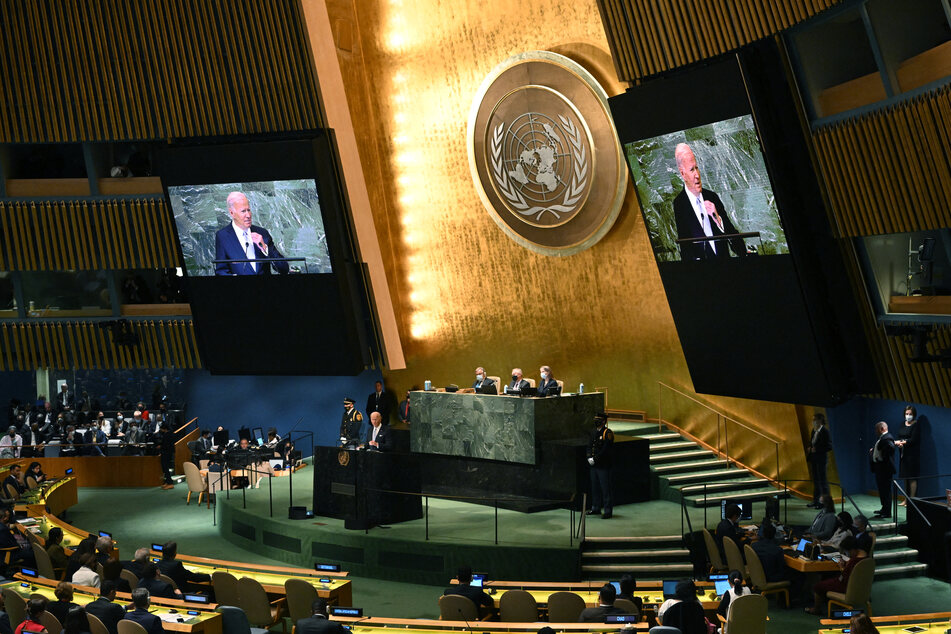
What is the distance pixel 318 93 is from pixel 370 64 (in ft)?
4.87

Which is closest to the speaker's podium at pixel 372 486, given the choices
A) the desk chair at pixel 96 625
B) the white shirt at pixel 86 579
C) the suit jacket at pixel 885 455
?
the white shirt at pixel 86 579

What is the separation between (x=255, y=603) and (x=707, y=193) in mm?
7436

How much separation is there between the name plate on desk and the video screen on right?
2.58 m

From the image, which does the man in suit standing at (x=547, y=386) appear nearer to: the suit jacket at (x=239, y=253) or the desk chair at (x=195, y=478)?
the suit jacket at (x=239, y=253)

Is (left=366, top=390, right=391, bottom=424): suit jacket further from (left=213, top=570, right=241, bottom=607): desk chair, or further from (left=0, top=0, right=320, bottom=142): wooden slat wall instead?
(left=213, top=570, right=241, bottom=607): desk chair

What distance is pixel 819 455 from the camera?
595 inches

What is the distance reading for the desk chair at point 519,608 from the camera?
10.2 meters

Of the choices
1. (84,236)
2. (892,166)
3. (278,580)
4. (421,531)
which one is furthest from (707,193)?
(84,236)

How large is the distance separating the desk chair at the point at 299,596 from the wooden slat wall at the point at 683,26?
774 cm

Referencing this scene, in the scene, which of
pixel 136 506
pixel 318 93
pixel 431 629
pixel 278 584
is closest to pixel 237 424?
pixel 136 506

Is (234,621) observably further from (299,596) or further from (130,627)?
(130,627)

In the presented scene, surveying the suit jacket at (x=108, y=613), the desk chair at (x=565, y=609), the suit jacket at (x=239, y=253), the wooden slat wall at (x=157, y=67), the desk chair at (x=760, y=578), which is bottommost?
the desk chair at (x=760, y=578)

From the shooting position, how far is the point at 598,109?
652 inches

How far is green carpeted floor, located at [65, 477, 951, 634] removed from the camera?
1235 centimetres
